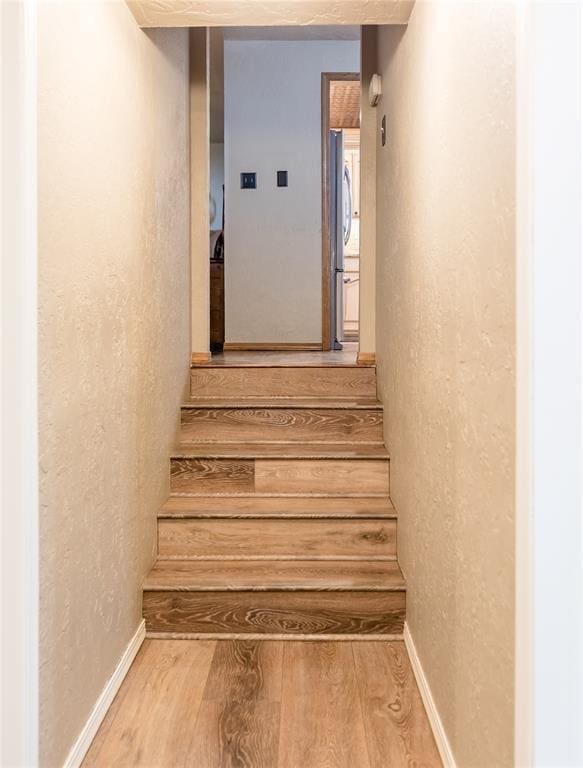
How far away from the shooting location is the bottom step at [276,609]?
2576mm

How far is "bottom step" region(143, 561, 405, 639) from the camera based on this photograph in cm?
258

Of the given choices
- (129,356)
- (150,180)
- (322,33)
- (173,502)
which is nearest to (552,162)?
(129,356)

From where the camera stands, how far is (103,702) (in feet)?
6.63

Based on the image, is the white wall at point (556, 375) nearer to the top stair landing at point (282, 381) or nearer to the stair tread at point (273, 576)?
the stair tread at point (273, 576)

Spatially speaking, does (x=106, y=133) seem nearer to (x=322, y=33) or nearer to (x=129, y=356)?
(x=129, y=356)

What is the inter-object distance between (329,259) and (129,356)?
348cm

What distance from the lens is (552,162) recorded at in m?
1.09

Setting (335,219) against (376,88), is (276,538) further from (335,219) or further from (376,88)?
(335,219)

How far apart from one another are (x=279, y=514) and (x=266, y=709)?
2.89 feet

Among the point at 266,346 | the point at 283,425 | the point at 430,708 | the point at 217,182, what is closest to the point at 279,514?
the point at 283,425

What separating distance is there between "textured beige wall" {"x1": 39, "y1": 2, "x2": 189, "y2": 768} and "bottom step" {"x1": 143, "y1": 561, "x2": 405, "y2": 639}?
14cm

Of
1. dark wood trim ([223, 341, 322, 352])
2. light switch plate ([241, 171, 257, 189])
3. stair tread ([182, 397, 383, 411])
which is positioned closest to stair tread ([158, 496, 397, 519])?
stair tread ([182, 397, 383, 411])

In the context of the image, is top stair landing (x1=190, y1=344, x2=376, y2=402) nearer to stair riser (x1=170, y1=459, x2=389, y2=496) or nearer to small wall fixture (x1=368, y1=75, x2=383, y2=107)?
stair riser (x1=170, y1=459, x2=389, y2=496)

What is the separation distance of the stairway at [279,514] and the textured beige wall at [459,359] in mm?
237
